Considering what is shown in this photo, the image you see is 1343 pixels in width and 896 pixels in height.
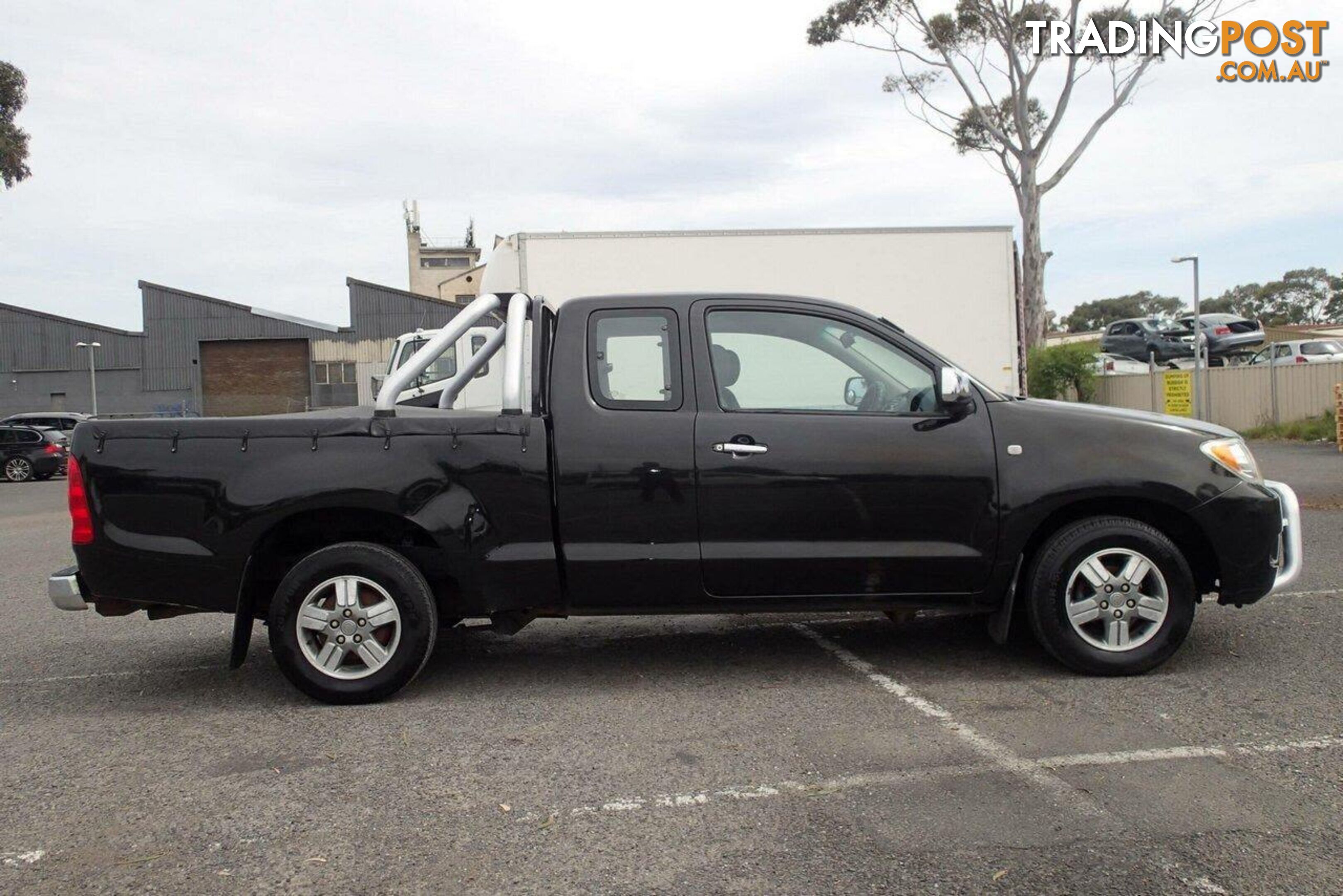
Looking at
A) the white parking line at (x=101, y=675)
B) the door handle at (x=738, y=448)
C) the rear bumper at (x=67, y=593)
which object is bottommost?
the white parking line at (x=101, y=675)

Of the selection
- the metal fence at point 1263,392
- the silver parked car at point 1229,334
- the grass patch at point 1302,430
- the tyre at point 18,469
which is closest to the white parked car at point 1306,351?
the silver parked car at point 1229,334

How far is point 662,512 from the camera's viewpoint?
5.03m

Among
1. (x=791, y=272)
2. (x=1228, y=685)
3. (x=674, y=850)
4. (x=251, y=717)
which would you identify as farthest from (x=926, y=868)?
(x=791, y=272)

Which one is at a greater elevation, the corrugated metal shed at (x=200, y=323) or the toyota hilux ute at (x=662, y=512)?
the corrugated metal shed at (x=200, y=323)

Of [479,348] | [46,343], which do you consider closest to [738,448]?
[479,348]

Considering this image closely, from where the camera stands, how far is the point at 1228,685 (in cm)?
502

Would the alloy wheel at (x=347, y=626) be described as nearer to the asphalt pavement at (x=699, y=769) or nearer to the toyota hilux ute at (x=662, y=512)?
the toyota hilux ute at (x=662, y=512)

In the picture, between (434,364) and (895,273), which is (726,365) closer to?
(434,364)

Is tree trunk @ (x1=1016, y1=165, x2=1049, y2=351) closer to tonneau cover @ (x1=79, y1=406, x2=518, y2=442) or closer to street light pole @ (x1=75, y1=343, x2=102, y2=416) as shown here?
tonneau cover @ (x1=79, y1=406, x2=518, y2=442)

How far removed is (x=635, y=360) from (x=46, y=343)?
58180mm

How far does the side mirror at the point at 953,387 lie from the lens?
4.99 metres

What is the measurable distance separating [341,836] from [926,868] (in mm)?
1774

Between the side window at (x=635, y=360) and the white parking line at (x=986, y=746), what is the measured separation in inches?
62.3

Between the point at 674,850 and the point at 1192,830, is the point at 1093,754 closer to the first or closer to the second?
the point at 1192,830
